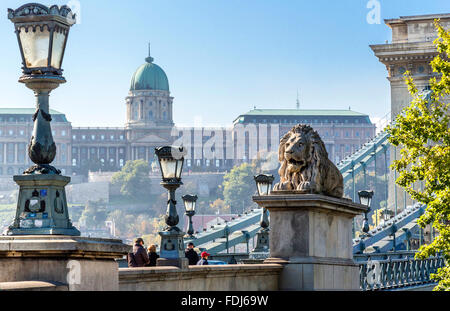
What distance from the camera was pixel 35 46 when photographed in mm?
8195

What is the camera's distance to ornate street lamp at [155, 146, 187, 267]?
12734mm

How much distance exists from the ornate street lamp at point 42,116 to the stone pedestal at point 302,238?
15.6ft

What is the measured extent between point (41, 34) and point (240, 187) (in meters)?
182

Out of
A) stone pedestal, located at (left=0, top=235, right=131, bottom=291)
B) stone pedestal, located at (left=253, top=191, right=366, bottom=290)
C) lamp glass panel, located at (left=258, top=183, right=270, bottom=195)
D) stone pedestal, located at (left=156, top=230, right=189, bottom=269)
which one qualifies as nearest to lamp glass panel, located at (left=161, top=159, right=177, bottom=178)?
stone pedestal, located at (left=156, top=230, right=189, bottom=269)

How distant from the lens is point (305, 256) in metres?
12.6

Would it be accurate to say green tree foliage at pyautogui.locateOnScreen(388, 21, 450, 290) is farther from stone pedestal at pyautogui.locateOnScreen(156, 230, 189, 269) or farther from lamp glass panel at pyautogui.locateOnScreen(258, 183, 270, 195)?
stone pedestal at pyautogui.locateOnScreen(156, 230, 189, 269)

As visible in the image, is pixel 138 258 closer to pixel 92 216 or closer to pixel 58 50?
pixel 58 50

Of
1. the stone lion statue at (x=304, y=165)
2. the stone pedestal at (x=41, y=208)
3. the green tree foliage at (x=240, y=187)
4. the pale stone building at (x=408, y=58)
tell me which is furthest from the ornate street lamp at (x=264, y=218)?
the green tree foliage at (x=240, y=187)

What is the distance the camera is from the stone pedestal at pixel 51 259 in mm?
7531

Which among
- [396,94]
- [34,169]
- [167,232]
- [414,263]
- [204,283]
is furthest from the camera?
[396,94]
